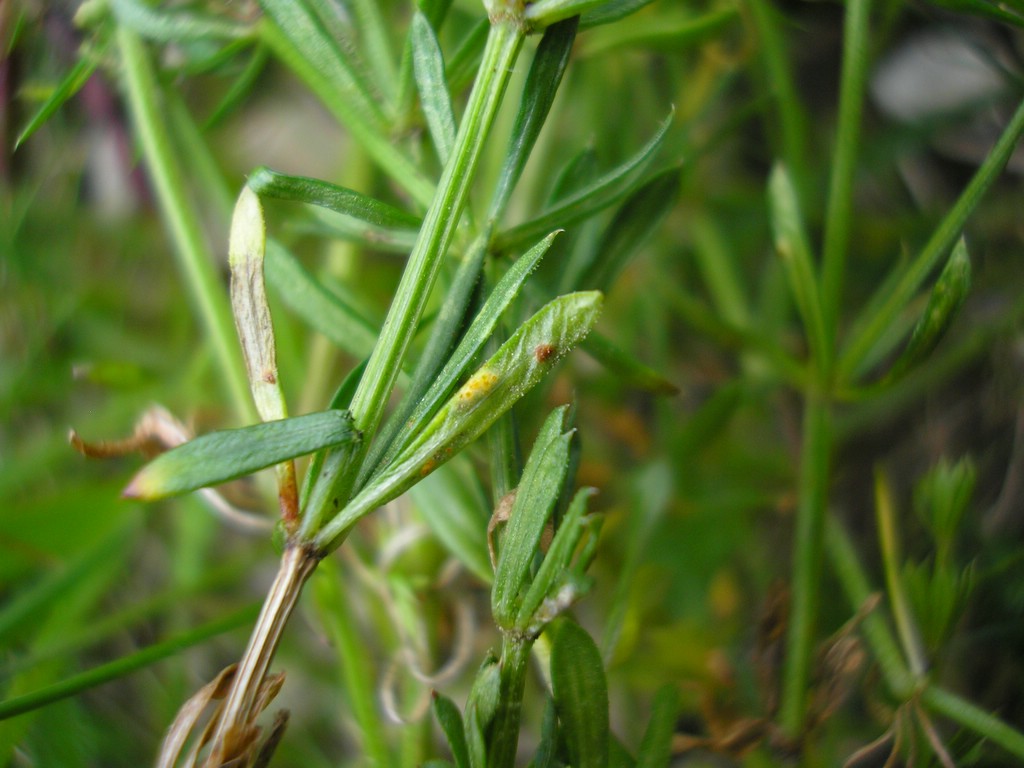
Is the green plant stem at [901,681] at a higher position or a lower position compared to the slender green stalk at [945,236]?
lower

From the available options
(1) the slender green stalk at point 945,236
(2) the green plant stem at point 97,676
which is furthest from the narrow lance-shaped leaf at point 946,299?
(2) the green plant stem at point 97,676

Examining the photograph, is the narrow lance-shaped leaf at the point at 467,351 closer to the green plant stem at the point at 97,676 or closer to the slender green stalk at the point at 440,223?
the slender green stalk at the point at 440,223

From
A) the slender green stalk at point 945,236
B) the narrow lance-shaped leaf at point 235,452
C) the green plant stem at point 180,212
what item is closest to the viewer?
the narrow lance-shaped leaf at point 235,452

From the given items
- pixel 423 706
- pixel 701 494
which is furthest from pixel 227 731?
pixel 701 494

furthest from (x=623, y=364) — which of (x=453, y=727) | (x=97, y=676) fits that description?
(x=97, y=676)

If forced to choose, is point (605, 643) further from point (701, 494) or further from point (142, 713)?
point (142, 713)

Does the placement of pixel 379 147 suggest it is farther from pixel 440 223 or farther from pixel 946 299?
pixel 946 299

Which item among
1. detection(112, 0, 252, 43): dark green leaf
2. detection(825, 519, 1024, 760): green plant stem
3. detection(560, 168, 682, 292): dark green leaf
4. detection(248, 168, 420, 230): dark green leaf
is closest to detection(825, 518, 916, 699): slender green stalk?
detection(825, 519, 1024, 760): green plant stem
